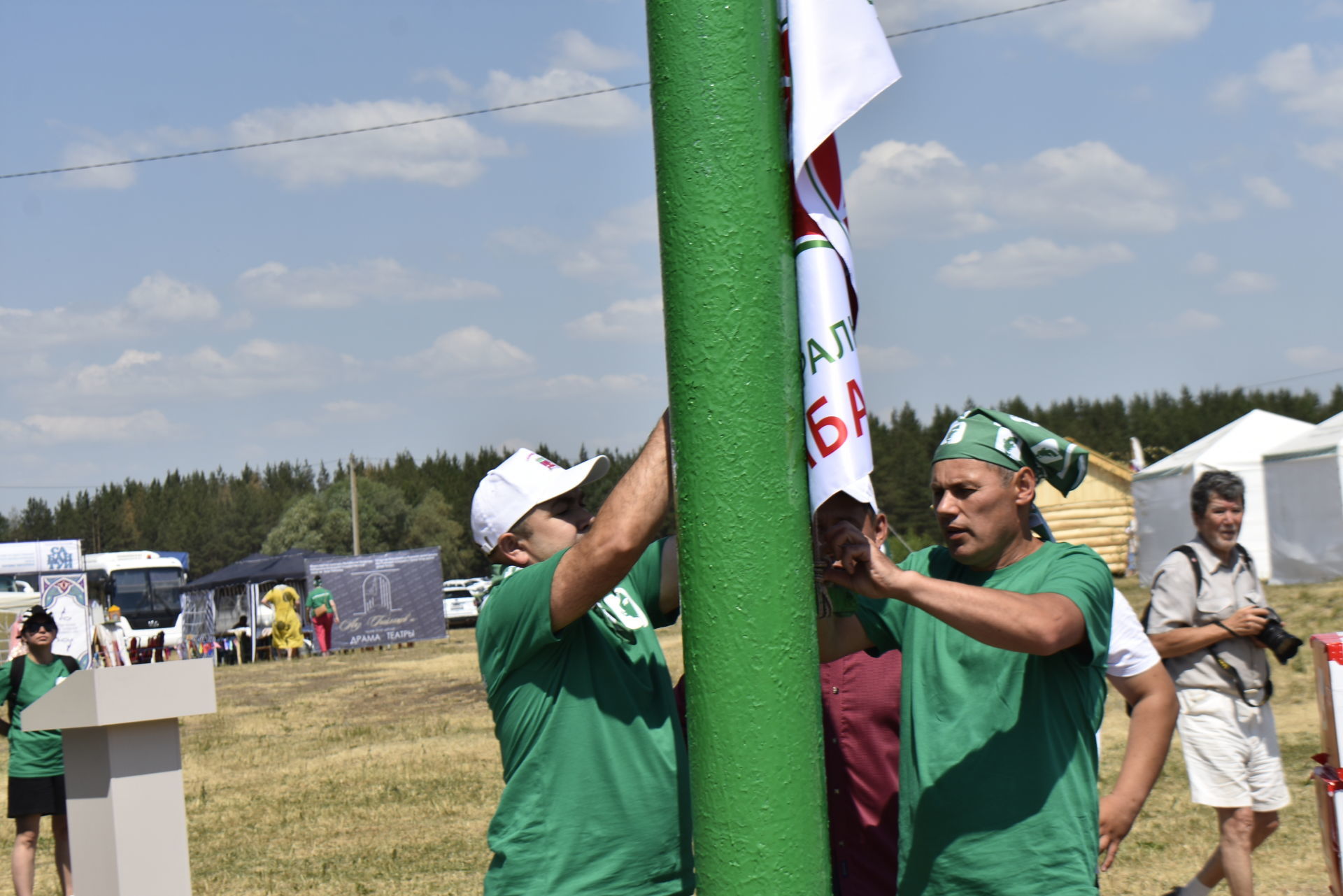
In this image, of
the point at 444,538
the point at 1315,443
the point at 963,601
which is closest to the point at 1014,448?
the point at 963,601

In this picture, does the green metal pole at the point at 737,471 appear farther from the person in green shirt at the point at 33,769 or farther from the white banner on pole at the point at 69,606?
the white banner on pole at the point at 69,606

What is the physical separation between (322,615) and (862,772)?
92.1 feet

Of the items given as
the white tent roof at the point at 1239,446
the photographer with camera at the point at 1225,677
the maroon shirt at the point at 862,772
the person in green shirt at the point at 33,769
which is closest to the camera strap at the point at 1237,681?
the photographer with camera at the point at 1225,677

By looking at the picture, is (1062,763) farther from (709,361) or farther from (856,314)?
(709,361)

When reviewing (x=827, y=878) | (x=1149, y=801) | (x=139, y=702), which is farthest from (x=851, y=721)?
(x=1149, y=801)

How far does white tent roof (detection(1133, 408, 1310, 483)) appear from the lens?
24.9 meters

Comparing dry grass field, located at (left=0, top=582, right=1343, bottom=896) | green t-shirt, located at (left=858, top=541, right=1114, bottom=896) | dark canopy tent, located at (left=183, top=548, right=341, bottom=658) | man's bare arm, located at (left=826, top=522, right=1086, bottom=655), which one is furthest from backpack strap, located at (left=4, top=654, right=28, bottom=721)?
dark canopy tent, located at (left=183, top=548, right=341, bottom=658)

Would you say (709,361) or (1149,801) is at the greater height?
(709,361)

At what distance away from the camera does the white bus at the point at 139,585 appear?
120 feet

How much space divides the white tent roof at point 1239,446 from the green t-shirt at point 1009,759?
2356 centimetres

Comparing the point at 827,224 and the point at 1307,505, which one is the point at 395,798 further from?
the point at 1307,505

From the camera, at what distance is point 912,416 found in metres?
104

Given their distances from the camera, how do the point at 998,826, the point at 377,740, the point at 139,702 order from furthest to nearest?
the point at 377,740 → the point at 139,702 → the point at 998,826

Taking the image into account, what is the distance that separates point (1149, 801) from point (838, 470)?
800cm
